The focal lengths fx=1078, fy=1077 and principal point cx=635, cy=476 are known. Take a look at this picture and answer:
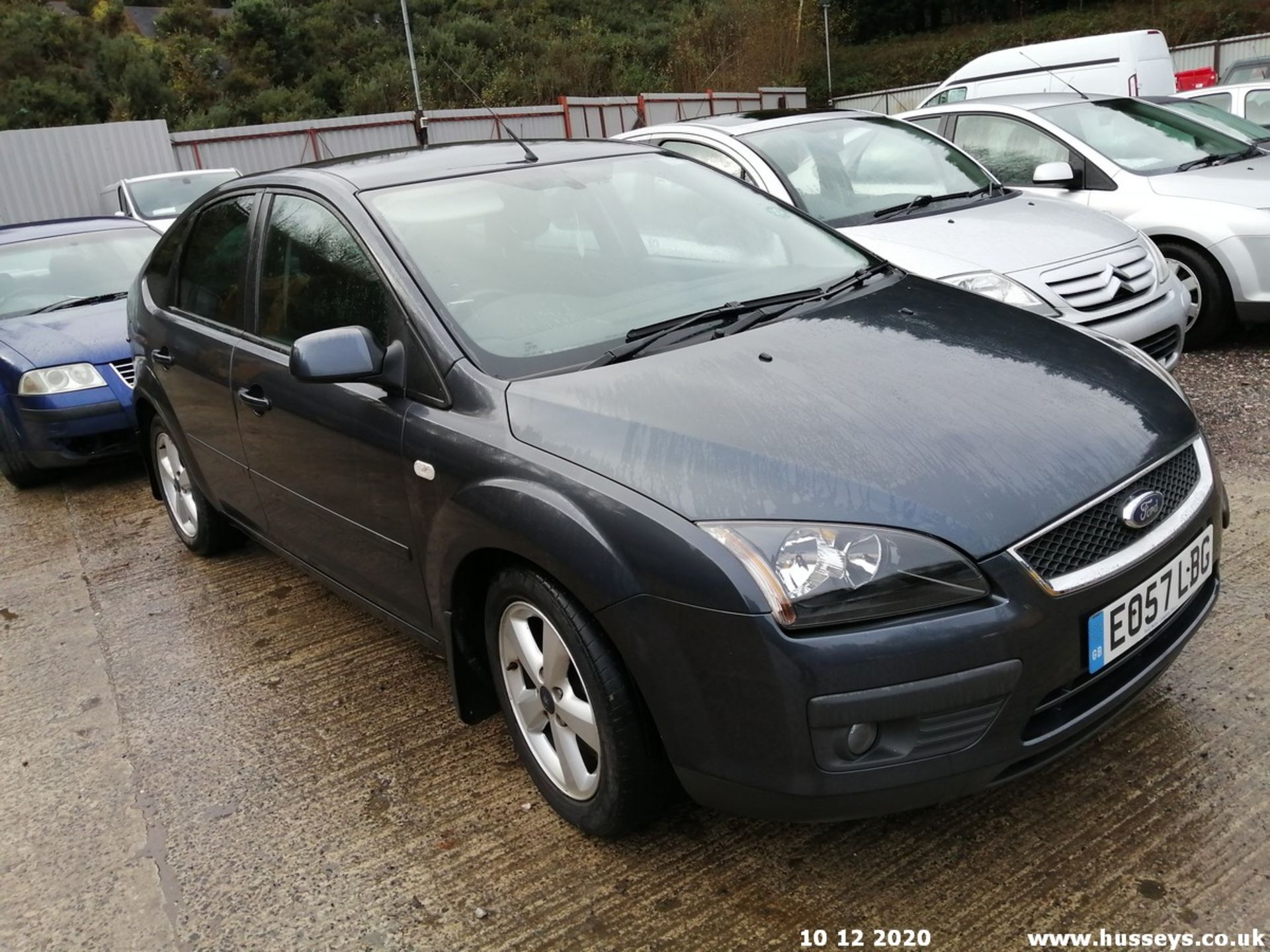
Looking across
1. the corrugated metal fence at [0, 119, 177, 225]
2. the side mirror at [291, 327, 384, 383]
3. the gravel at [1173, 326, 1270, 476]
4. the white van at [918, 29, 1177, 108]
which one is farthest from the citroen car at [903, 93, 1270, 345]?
the corrugated metal fence at [0, 119, 177, 225]

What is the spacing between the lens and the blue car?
5.84 m

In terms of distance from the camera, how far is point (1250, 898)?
2.17m

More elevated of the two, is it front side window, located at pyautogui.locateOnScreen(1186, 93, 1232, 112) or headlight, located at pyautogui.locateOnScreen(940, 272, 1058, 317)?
front side window, located at pyautogui.locateOnScreen(1186, 93, 1232, 112)

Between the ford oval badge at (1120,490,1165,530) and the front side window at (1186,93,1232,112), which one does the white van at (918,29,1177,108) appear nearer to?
the front side window at (1186,93,1232,112)

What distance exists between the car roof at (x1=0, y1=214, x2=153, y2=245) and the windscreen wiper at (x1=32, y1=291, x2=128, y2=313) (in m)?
0.73

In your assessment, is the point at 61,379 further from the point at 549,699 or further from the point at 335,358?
the point at 549,699

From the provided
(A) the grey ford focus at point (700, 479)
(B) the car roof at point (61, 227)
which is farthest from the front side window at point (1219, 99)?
(B) the car roof at point (61, 227)

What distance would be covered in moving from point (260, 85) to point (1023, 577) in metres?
41.8

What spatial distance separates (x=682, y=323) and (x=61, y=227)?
6.09 metres

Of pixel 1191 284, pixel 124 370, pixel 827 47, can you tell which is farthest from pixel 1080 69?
pixel 827 47

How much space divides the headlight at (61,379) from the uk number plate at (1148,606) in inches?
213

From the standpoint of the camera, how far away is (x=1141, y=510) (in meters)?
2.26

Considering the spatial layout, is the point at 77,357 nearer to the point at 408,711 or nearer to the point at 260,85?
the point at 408,711

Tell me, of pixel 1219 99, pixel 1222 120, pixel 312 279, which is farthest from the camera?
pixel 1219 99
